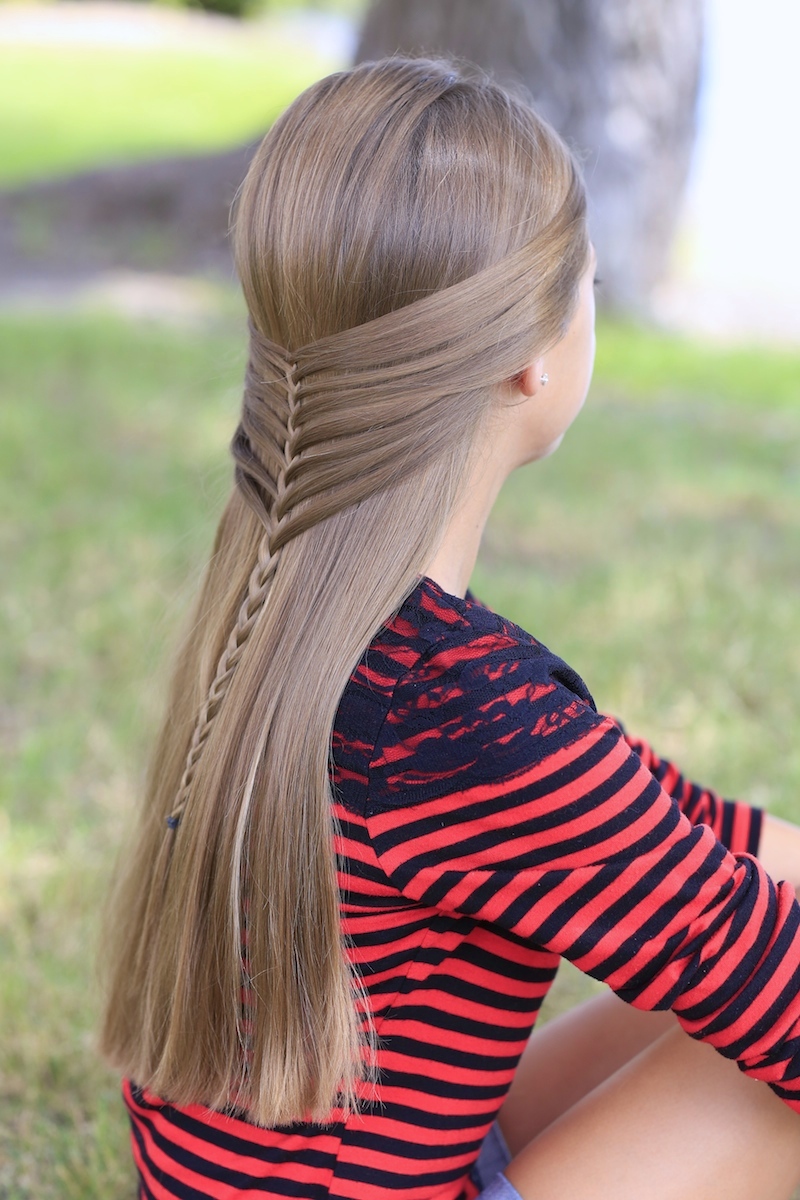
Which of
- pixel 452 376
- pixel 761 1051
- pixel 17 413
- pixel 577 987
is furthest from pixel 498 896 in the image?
pixel 17 413

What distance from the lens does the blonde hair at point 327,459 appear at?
3.61 feet

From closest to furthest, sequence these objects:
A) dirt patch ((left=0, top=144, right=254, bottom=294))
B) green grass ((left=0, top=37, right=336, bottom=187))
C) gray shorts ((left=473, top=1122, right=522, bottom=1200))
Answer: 1. gray shorts ((left=473, top=1122, right=522, bottom=1200))
2. dirt patch ((left=0, top=144, right=254, bottom=294))
3. green grass ((left=0, top=37, right=336, bottom=187))

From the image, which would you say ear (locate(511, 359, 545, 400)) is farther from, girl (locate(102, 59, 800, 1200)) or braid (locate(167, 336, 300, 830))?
braid (locate(167, 336, 300, 830))

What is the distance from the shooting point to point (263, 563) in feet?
3.85

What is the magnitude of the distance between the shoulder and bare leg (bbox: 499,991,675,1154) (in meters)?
0.62

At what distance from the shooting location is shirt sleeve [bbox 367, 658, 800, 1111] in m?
1.01

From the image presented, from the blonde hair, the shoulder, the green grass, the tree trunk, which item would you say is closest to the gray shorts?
the blonde hair

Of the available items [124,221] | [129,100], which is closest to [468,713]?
[124,221]

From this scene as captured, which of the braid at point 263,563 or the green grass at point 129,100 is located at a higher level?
the braid at point 263,563

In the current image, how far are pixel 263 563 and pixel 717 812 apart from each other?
671 mm

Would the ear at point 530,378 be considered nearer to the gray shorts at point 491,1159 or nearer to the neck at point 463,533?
the neck at point 463,533

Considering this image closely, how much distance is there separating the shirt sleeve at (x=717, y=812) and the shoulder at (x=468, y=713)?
0.43 metres

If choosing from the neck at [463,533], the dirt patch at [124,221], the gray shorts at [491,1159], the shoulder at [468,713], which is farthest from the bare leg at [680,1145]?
the dirt patch at [124,221]

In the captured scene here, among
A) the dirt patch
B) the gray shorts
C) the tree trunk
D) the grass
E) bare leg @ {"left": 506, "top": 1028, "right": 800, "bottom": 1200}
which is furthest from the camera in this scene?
the dirt patch
